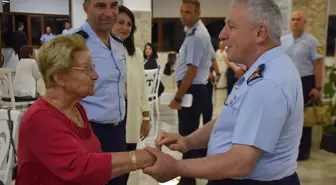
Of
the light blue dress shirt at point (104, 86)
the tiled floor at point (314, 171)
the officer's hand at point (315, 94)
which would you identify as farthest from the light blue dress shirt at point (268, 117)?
the officer's hand at point (315, 94)

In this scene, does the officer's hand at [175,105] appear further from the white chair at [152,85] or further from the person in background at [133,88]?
the white chair at [152,85]

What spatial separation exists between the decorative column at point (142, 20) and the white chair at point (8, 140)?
Answer: 5798mm

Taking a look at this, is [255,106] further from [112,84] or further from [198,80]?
[198,80]

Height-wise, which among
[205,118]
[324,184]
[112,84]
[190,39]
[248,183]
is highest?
[190,39]

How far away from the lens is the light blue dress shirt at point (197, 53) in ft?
11.2

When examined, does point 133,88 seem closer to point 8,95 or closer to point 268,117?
point 268,117

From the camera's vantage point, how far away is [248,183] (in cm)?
138

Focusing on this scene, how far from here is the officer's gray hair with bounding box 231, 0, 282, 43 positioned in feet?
4.19

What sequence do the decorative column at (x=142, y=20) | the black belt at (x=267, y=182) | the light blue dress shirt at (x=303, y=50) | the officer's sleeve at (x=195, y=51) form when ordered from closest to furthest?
the black belt at (x=267, y=182) < the officer's sleeve at (x=195, y=51) < the light blue dress shirt at (x=303, y=50) < the decorative column at (x=142, y=20)

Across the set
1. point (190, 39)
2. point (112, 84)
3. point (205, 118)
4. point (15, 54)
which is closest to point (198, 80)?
point (190, 39)

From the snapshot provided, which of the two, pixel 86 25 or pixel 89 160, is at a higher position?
pixel 86 25

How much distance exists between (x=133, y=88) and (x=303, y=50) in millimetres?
2337

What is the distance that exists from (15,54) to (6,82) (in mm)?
1523

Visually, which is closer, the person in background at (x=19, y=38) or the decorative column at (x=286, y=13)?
the decorative column at (x=286, y=13)
